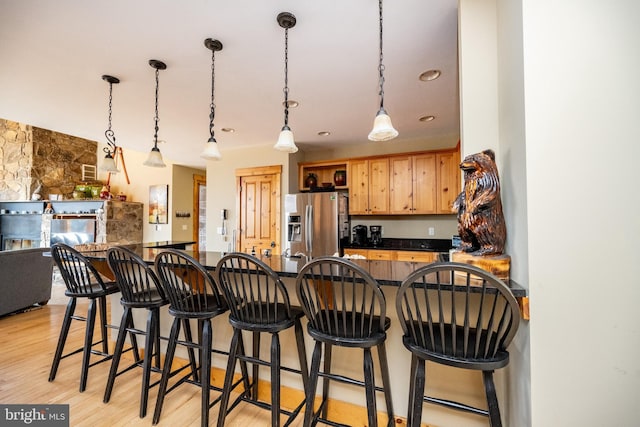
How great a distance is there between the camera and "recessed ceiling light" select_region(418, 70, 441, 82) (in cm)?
251

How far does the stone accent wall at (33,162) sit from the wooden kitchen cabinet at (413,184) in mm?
7714

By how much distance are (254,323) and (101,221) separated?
6423 mm

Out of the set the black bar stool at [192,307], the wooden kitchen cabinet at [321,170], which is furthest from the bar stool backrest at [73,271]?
the wooden kitchen cabinet at [321,170]

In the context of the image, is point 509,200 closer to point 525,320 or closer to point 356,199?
point 525,320

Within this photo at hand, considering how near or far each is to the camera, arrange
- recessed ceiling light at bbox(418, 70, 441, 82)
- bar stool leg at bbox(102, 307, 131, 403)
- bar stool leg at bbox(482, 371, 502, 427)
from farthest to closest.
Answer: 1. recessed ceiling light at bbox(418, 70, 441, 82)
2. bar stool leg at bbox(102, 307, 131, 403)
3. bar stool leg at bbox(482, 371, 502, 427)

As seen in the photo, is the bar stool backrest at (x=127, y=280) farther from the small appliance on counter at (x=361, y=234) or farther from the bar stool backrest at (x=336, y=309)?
the small appliance on counter at (x=361, y=234)

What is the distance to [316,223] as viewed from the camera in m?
4.27

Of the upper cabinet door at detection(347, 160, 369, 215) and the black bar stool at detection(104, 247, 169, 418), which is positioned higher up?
the upper cabinet door at detection(347, 160, 369, 215)

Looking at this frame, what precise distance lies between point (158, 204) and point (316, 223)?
180 inches

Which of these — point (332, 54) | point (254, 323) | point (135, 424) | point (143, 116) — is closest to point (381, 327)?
point (254, 323)

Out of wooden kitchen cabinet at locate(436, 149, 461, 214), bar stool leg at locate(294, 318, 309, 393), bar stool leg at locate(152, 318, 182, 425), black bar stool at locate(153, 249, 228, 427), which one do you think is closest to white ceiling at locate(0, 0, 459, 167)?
wooden kitchen cabinet at locate(436, 149, 461, 214)

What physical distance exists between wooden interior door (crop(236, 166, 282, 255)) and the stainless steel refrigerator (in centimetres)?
32

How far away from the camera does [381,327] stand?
4.30 feet

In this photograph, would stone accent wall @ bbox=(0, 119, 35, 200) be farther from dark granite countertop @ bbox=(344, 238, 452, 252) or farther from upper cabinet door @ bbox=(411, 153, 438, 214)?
upper cabinet door @ bbox=(411, 153, 438, 214)
